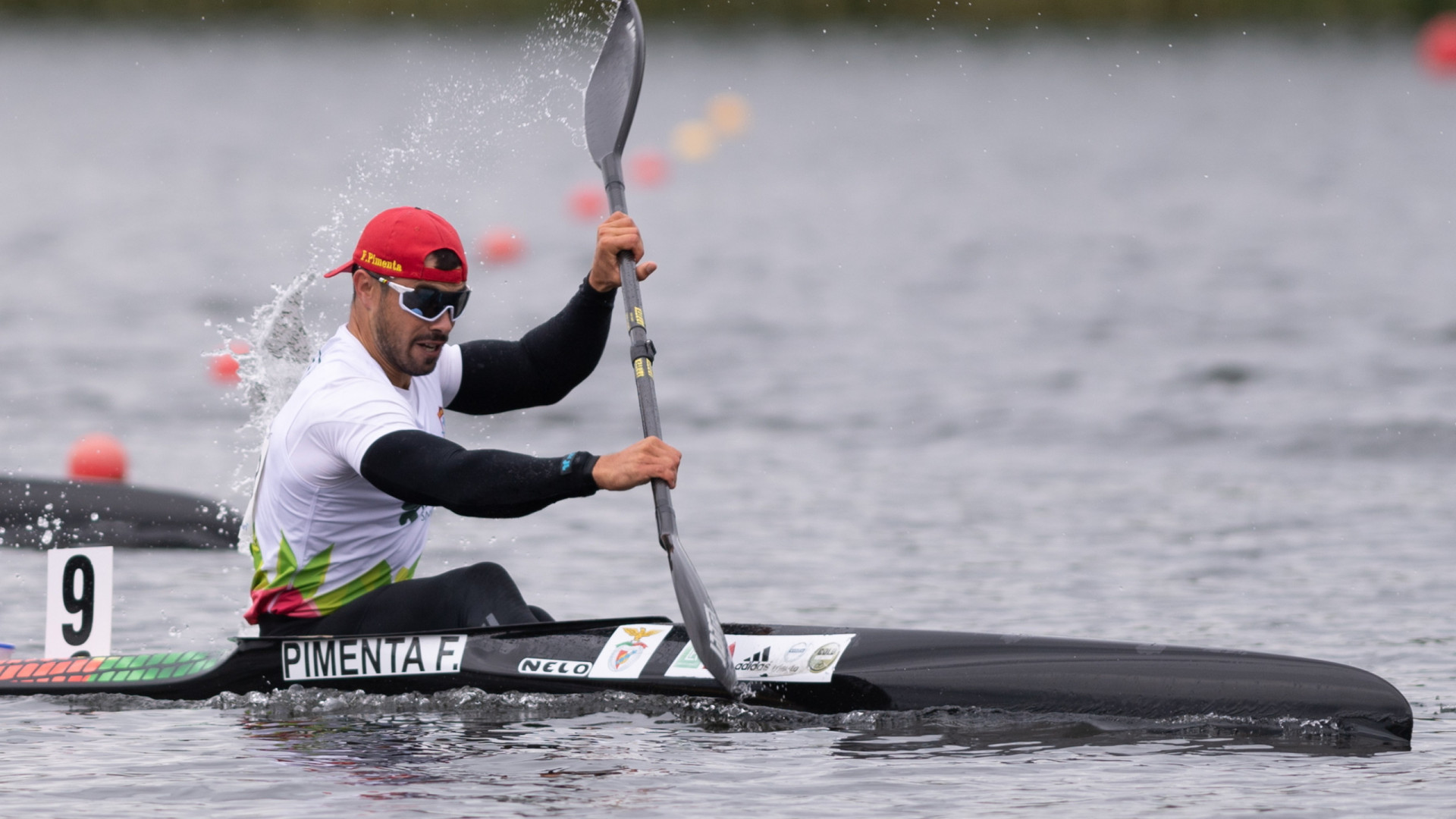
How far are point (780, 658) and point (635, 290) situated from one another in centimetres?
133

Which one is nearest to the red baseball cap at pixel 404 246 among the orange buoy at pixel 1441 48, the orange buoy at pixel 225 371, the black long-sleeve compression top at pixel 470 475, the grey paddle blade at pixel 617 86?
the black long-sleeve compression top at pixel 470 475

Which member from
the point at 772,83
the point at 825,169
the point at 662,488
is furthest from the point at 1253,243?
the point at 772,83

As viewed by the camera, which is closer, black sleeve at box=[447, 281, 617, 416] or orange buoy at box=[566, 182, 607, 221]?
black sleeve at box=[447, 281, 617, 416]

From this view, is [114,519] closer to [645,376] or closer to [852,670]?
[645,376]

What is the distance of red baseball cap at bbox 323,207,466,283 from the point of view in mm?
6148

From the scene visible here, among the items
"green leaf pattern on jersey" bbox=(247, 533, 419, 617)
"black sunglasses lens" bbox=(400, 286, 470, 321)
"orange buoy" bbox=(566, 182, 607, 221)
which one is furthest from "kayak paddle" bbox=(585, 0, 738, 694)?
"orange buoy" bbox=(566, 182, 607, 221)

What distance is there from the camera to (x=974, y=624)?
839cm

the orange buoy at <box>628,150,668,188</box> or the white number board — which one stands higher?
the orange buoy at <box>628,150,668,188</box>

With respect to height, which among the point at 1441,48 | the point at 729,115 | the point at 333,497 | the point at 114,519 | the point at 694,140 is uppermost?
the point at 1441,48

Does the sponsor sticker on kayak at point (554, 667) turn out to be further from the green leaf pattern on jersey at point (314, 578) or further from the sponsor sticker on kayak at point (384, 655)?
the green leaf pattern on jersey at point (314, 578)

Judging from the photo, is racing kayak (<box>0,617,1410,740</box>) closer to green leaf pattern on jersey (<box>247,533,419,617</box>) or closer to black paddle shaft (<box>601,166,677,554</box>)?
green leaf pattern on jersey (<box>247,533,419,617</box>)

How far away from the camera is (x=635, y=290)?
6586mm

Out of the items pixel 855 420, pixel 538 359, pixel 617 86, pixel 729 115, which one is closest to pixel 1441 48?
pixel 729 115

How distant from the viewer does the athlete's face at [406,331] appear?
20.3 feet
